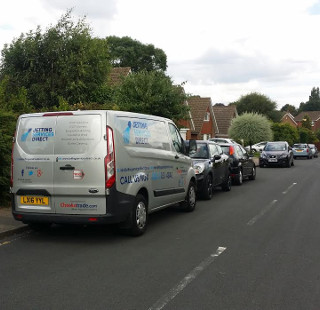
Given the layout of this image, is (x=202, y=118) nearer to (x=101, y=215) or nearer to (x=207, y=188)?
(x=207, y=188)

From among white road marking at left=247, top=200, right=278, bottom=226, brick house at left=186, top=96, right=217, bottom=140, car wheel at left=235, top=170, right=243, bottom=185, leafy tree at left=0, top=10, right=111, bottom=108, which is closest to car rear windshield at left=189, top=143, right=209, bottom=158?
white road marking at left=247, top=200, right=278, bottom=226

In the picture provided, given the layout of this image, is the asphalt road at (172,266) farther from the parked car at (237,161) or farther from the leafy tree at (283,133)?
the leafy tree at (283,133)

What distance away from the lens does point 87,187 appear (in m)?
6.61

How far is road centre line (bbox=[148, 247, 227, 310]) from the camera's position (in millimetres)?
4242

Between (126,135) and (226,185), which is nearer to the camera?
(126,135)

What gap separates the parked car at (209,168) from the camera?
11673mm

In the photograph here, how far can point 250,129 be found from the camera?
134ft

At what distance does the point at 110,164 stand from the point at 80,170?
0.49 metres

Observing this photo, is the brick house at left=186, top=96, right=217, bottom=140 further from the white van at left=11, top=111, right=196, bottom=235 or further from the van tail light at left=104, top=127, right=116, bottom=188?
the van tail light at left=104, top=127, right=116, bottom=188

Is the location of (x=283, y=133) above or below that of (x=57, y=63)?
below

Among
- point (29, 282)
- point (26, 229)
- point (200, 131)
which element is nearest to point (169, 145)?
point (26, 229)

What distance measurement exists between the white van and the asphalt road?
1.68ft

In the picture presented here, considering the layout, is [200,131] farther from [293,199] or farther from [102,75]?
[293,199]

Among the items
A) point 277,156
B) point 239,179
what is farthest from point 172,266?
point 277,156
